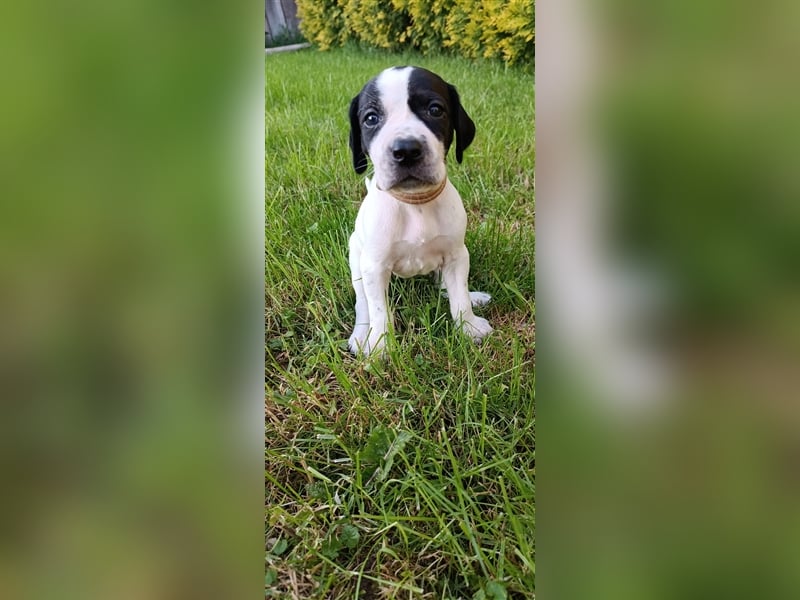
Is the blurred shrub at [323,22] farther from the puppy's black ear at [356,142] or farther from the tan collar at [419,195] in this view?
the tan collar at [419,195]

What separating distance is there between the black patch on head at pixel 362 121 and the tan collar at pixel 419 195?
8.0 inches

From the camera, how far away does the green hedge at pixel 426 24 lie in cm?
143

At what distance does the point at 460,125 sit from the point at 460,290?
55cm

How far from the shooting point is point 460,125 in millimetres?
1767

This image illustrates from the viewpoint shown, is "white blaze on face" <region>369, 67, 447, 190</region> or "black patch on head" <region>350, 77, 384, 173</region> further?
"black patch on head" <region>350, 77, 384, 173</region>

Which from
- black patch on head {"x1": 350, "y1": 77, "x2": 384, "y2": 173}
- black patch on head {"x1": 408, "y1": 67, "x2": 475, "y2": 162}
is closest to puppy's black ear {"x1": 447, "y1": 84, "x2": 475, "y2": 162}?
black patch on head {"x1": 408, "y1": 67, "x2": 475, "y2": 162}

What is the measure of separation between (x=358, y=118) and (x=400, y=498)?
119 cm

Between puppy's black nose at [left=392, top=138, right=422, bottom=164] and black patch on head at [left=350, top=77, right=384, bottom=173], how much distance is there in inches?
6.6

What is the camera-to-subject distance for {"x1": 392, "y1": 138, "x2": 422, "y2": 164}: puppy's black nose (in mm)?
1515
